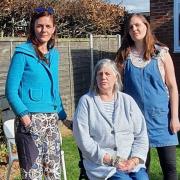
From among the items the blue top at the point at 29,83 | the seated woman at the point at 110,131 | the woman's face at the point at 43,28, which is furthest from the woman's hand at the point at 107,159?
the woman's face at the point at 43,28

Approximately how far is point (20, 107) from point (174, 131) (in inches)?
56.0

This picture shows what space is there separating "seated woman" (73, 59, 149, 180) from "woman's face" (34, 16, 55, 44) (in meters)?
0.52

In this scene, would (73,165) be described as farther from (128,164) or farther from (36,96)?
(36,96)

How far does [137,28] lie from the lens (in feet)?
14.0

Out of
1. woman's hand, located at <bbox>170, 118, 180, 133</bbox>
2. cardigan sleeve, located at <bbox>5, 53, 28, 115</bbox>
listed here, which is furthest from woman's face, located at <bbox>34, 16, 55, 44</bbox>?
woman's hand, located at <bbox>170, 118, 180, 133</bbox>

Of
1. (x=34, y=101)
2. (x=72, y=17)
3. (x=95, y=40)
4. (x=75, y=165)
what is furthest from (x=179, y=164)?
(x=72, y=17)

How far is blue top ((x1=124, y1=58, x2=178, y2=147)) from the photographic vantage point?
428 centimetres

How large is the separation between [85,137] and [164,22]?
268 inches

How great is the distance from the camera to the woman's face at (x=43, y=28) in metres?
3.96

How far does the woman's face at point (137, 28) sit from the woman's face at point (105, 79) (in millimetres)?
430

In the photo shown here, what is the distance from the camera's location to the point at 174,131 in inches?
172

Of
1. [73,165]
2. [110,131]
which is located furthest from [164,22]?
[110,131]

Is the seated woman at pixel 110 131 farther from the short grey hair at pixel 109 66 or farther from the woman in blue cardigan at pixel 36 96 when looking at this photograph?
the woman in blue cardigan at pixel 36 96

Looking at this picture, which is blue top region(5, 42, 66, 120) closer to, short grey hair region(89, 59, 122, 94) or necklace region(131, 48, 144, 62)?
short grey hair region(89, 59, 122, 94)
